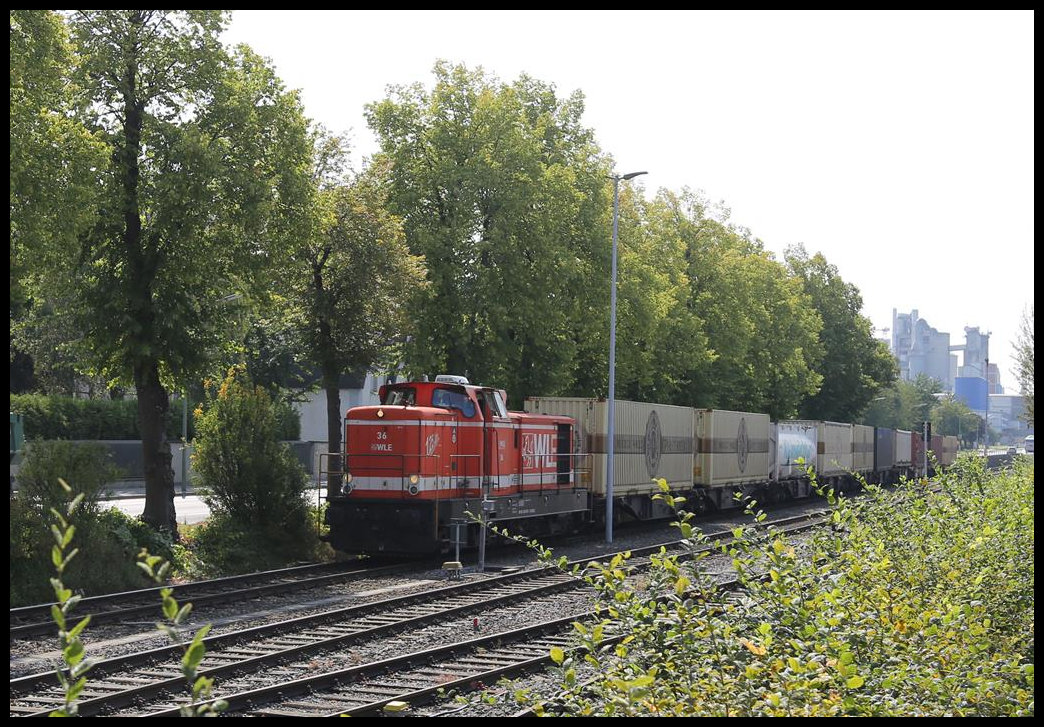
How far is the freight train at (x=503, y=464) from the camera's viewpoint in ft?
73.4

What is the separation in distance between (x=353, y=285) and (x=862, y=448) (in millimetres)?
35474

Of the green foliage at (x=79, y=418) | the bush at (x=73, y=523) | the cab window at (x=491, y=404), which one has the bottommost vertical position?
the bush at (x=73, y=523)

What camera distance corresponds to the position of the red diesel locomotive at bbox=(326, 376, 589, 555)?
22.2 meters

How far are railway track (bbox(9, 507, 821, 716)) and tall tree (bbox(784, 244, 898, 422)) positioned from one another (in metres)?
59.5

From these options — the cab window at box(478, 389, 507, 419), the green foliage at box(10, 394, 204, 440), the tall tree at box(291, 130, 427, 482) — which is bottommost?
the green foliage at box(10, 394, 204, 440)

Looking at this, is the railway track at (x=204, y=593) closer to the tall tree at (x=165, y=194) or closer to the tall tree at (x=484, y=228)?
the tall tree at (x=165, y=194)

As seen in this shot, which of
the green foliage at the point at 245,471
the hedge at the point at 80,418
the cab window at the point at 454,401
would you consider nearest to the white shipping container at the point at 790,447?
the hedge at the point at 80,418

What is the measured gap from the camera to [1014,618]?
11.3 metres

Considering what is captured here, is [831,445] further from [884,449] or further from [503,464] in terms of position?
[503,464]

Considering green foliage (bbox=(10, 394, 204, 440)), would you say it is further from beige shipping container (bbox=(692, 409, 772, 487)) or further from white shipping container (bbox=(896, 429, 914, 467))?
white shipping container (bbox=(896, 429, 914, 467))

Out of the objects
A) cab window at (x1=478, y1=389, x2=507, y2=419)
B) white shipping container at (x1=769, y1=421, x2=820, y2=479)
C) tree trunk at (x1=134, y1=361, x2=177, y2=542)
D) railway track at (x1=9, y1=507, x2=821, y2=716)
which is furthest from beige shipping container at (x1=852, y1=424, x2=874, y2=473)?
railway track at (x1=9, y1=507, x2=821, y2=716)

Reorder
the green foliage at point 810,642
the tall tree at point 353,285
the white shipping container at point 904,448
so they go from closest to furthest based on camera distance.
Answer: the green foliage at point 810,642, the tall tree at point 353,285, the white shipping container at point 904,448

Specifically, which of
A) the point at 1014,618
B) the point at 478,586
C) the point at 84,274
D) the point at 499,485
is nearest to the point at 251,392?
the point at 84,274

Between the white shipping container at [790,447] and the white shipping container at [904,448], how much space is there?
18900 mm
